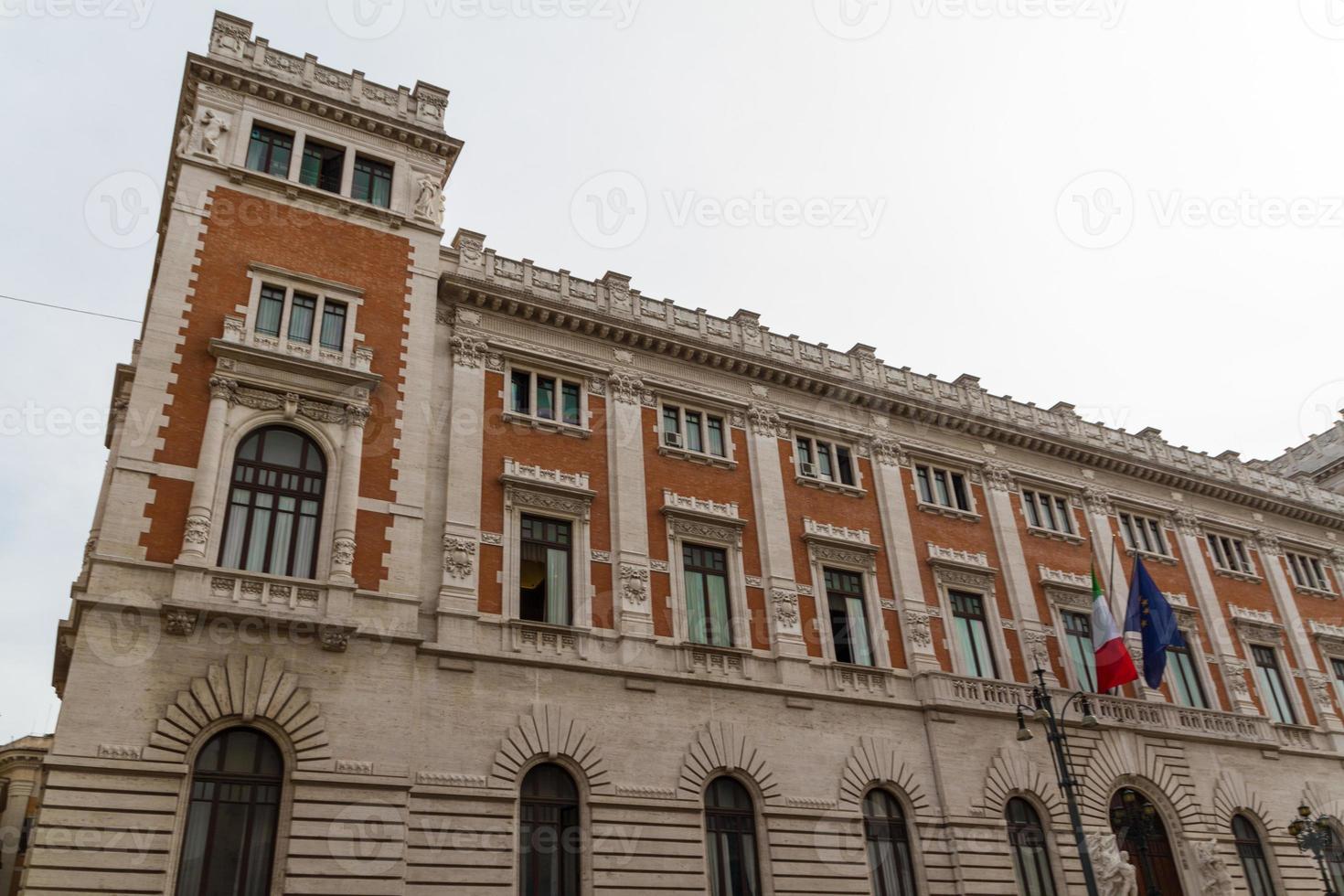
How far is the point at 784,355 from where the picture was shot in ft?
105

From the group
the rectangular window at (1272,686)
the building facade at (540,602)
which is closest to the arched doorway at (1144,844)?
the building facade at (540,602)

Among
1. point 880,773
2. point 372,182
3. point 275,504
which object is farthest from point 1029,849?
point 372,182

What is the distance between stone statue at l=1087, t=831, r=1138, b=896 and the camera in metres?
26.1

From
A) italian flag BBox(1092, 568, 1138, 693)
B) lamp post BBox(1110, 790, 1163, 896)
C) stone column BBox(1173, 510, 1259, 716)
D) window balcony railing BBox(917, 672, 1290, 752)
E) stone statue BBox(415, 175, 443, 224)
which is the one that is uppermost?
stone statue BBox(415, 175, 443, 224)

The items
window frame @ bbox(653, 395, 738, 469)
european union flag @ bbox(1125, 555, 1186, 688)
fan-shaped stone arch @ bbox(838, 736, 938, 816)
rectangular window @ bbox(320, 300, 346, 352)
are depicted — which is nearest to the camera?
rectangular window @ bbox(320, 300, 346, 352)

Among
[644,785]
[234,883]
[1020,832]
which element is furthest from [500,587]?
[1020,832]

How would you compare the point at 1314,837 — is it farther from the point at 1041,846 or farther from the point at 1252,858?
the point at 1041,846

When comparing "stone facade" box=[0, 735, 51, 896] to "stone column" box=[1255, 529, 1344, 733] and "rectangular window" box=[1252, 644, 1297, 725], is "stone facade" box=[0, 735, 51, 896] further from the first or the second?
"stone column" box=[1255, 529, 1344, 733]

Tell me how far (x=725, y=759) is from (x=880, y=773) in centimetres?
454

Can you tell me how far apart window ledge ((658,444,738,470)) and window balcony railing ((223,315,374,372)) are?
8.17 metres

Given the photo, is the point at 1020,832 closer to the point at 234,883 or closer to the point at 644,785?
the point at 644,785

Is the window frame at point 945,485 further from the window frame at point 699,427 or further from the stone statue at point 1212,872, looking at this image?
the stone statue at point 1212,872

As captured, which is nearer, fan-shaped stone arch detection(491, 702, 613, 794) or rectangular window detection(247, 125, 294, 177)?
fan-shaped stone arch detection(491, 702, 613, 794)

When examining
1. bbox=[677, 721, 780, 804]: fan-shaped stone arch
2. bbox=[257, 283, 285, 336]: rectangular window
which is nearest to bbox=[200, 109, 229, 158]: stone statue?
bbox=[257, 283, 285, 336]: rectangular window
